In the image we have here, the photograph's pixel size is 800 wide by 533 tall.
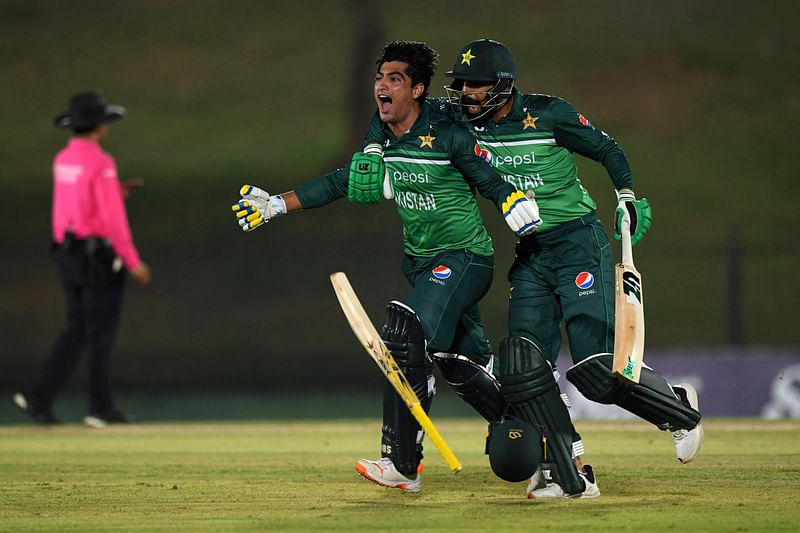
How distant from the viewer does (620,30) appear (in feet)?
65.8

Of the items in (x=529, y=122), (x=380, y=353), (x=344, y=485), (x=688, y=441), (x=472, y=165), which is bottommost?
(x=344, y=485)

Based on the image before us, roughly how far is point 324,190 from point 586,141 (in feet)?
3.98

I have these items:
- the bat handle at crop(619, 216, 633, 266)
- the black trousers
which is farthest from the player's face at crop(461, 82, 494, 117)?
the black trousers

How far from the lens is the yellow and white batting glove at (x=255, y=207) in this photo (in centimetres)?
633

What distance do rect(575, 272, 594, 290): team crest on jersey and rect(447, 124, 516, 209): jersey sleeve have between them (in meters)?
0.48

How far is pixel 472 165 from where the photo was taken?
614cm

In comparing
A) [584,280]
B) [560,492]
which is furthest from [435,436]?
[584,280]

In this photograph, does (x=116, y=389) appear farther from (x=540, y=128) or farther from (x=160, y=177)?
(x=540, y=128)

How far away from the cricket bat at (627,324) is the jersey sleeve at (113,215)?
16.1ft

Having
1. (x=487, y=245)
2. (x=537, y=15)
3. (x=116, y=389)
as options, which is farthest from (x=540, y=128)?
(x=537, y=15)

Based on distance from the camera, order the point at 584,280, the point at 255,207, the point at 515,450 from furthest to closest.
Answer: the point at 255,207, the point at 584,280, the point at 515,450

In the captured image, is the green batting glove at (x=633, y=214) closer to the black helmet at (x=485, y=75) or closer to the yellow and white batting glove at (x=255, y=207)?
the black helmet at (x=485, y=75)

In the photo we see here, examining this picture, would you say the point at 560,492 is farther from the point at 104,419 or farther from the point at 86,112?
the point at 86,112

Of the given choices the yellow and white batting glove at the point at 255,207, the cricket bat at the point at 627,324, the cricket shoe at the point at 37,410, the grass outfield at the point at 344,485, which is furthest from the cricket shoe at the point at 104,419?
the cricket bat at the point at 627,324
